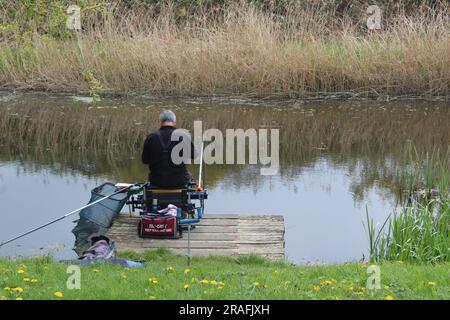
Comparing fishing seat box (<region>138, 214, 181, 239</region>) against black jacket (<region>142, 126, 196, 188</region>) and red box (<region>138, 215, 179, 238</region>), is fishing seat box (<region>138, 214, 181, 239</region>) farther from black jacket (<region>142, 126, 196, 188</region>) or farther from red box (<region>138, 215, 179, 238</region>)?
black jacket (<region>142, 126, 196, 188</region>)

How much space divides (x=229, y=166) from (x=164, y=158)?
175 inches

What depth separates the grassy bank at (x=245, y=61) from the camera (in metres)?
18.0

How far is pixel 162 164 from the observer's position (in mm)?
8750

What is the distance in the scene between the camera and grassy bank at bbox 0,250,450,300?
574 cm

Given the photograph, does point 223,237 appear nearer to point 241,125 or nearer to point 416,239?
point 416,239

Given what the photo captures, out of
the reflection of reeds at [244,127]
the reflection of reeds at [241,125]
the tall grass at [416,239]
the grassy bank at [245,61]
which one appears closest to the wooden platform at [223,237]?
the tall grass at [416,239]

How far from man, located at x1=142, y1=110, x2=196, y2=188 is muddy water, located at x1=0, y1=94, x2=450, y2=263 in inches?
46.0

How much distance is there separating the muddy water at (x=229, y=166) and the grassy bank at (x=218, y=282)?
1884 millimetres

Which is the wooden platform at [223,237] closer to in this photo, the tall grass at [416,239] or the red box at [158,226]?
the red box at [158,226]

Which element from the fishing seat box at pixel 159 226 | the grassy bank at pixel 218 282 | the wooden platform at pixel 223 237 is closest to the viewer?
the grassy bank at pixel 218 282

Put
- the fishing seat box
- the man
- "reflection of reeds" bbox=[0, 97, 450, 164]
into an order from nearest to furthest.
Answer: 1. the fishing seat box
2. the man
3. "reflection of reeds" bbox=[0, 97, 450, 164]

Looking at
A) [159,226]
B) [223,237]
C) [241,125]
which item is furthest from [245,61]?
[159,226]

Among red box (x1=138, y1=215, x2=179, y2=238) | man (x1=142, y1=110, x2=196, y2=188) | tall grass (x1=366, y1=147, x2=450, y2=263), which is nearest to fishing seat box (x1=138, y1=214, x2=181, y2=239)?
red box (x1=138, y1=215, x2=179, y2=238)

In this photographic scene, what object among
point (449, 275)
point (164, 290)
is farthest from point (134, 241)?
point (449, 275)
